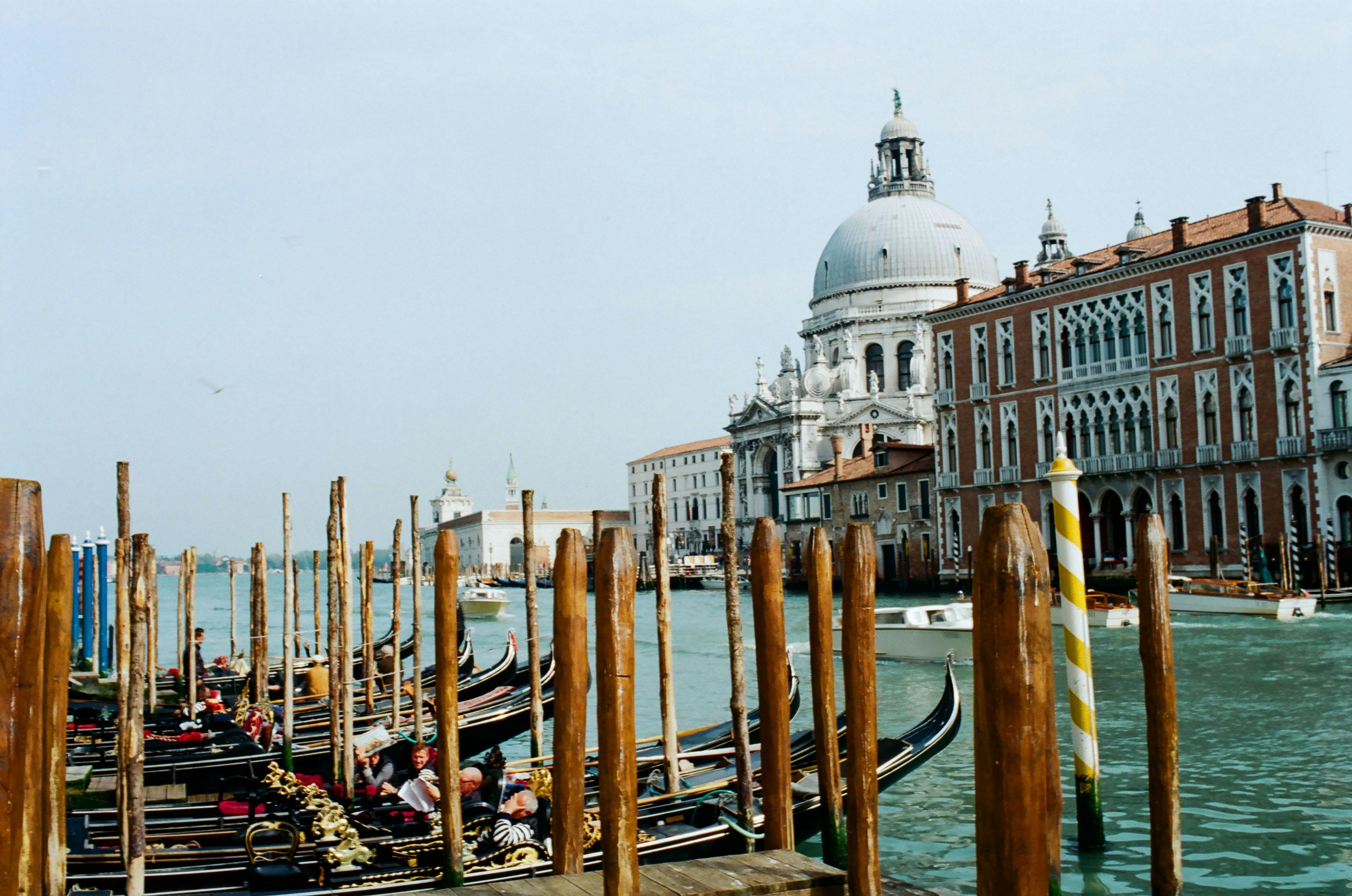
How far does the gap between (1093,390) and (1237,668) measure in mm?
12377

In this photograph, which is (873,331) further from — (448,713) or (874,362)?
(448,713)

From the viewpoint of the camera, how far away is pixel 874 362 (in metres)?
46.7

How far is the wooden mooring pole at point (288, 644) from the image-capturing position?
7535 mm

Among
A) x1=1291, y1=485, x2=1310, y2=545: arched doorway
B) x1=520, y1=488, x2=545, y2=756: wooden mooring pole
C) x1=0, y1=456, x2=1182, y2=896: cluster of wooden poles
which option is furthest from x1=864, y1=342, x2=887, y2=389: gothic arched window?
x1=0, y1=456, x2=1182, y2=896: cluster of wooden poles

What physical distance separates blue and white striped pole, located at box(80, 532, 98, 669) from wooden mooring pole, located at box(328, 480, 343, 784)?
6.19 metres

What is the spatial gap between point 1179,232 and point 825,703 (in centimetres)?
2047

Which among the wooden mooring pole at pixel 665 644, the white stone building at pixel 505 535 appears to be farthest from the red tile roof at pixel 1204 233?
the white stone building at pixel 505 535

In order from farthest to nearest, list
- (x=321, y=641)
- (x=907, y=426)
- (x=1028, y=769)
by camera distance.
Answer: (x=907, y=426), (x=321, y=641), (x=1028, y=769)

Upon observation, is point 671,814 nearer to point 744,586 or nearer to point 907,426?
point 744,586

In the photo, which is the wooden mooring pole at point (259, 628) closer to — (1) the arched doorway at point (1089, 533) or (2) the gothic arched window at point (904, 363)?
(1) the arched doorway at point (1089, 533)

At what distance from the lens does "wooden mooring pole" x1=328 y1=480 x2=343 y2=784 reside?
290 inches


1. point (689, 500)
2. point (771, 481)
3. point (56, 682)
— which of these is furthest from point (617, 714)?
point (689, 500)

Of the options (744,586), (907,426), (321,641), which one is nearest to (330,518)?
(321,641)

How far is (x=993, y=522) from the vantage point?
249 cm
